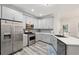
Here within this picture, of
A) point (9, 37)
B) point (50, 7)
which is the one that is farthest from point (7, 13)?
point (50, 7)

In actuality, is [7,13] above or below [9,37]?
above

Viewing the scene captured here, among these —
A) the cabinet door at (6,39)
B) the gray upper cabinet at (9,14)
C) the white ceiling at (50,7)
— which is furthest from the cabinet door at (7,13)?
the white ceiling at (50,7)

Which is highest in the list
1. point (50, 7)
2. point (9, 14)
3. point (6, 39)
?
point (50, 7)

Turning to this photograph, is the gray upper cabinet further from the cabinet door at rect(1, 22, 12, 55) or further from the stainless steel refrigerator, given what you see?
the cabinet door at rect(1, 22, 12, 55)

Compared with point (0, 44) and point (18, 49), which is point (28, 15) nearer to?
point (18, 49)

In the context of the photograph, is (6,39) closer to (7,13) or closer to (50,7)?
(7,13)

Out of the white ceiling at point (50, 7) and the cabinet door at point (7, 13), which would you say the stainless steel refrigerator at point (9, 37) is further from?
the white ceiling at point (50, 7)

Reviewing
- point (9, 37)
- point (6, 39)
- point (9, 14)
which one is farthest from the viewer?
point (9, 14)

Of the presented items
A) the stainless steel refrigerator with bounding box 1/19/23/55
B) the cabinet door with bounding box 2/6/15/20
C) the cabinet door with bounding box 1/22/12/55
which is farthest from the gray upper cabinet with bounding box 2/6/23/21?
the cabinet door with bounding box 1/22/12/55

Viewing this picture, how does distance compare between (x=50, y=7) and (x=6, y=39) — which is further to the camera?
(x=50, y=7)

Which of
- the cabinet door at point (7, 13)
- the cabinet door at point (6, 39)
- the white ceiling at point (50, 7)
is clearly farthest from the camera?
the white ceiling at point (50, 7)

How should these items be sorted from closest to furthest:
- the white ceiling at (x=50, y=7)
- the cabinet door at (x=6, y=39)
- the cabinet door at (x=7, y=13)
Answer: the cabinet door at (x=6, y=39)
the cabinet door at (x=7, y=13)
the white ceiling at (x=50, y=7)

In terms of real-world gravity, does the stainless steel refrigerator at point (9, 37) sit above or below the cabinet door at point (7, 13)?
below
